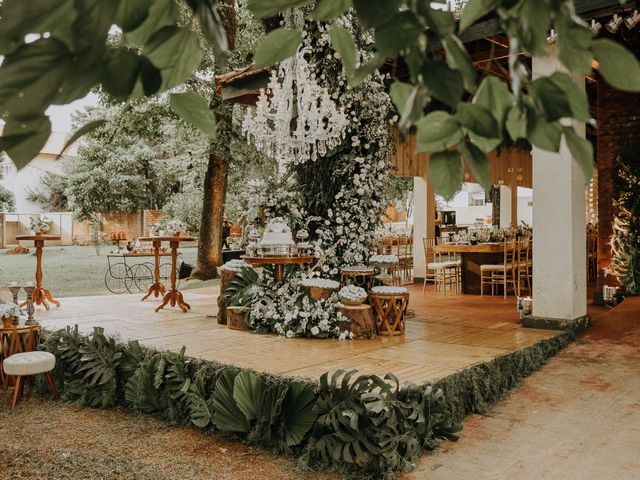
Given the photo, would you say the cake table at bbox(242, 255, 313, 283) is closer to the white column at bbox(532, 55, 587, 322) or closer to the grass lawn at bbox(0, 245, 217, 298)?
the white column at bbox(532, 55, 587, 322)

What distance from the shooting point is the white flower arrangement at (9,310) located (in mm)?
5512

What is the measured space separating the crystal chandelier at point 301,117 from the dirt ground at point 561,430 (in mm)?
2907

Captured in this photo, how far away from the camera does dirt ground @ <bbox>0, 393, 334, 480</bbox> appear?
3.58 metres

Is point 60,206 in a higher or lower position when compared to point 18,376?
higher

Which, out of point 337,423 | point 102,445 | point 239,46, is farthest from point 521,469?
point 239,46

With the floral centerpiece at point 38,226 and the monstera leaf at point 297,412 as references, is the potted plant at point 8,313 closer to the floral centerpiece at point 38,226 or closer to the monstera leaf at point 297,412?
the floral centerpiece at point 38,226

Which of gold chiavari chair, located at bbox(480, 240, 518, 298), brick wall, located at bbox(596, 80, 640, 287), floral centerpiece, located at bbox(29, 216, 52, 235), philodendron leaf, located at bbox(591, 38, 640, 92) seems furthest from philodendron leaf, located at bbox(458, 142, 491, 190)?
brick wall, located at bbox(596, 80, 640, 287)

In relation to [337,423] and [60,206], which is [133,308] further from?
[60,206]

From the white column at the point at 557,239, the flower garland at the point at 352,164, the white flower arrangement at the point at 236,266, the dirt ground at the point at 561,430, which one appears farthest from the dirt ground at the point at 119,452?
the white column at the point at 557,239

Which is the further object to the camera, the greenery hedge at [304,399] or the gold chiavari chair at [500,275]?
the gold chiavari chair at [500,275]

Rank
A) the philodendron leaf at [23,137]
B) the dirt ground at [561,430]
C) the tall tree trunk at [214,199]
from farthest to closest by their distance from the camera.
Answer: the tall tree trunk at [214,199], the dirt ground at [561,430], the philodendron leaf at [23,137]

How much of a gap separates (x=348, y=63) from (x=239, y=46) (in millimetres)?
12299

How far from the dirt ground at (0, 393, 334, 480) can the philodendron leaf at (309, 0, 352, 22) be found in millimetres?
3179

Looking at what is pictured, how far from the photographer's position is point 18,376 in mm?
5207
